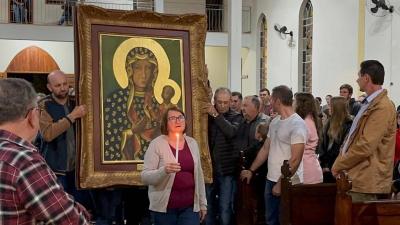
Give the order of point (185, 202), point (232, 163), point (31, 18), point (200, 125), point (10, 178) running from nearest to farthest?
point (10, 178)
point (185, 202)
point (200, 125)
point (232, 163)
point (31, 18)

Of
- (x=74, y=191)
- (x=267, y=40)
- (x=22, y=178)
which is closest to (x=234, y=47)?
(x=267, y=40)

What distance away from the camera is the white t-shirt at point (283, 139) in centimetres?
498

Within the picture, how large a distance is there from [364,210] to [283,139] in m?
1.64

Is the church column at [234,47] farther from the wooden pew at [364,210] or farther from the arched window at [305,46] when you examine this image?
the wooden pew at [364,210]

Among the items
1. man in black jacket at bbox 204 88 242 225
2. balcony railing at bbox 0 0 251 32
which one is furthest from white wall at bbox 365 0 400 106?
man in black jacket at bbox 204 88 242 225

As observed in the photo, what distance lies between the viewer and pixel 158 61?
4.98 metres

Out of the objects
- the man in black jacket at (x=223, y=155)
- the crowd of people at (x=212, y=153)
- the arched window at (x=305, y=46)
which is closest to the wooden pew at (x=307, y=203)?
the crowd of people at (x=212, y=153)

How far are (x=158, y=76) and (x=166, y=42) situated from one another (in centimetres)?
31

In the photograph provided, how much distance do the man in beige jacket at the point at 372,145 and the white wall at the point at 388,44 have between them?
8727 millimetres

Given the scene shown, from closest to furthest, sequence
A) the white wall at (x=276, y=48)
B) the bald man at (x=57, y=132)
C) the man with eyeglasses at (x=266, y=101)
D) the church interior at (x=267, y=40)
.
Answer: the bald man at (x=57, y=132) < the man with eyeglasses at (x=266, y=101) < the church interior at (x=267, y=40) < the white wall at (x=276, y=48)

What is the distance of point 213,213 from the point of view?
20.4 ft

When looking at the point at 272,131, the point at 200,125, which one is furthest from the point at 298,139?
the point at 200,125

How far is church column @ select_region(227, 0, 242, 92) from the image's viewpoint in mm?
14383

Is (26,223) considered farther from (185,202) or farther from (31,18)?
(31,18)
